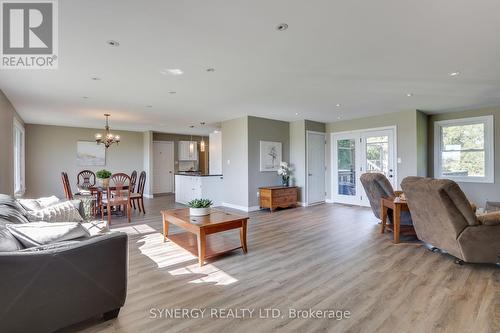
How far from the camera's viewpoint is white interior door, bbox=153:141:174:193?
31.2ft

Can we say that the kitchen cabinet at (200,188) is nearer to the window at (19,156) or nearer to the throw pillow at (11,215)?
the window at (19,156)

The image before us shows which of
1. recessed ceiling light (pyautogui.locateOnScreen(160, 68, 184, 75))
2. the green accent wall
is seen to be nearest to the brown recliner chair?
recessed ceiling light (pyautogui.locateOnScreen(160, 68, 184, 75))

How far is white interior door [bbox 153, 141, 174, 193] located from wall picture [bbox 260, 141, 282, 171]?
4634 millimetres

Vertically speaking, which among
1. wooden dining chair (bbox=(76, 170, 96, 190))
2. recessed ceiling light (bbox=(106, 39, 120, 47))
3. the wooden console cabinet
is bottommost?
the wooden console cabinet

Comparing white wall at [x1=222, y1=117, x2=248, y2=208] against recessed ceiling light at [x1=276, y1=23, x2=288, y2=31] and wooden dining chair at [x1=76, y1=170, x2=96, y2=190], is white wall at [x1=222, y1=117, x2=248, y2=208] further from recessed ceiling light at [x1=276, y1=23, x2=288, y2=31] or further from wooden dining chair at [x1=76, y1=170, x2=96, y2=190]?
recessed ceiling light at [x1=276, y1=23, x2=288, y2=31]

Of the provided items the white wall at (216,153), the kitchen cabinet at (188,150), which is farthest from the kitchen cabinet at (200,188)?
the kitchen cabinet at (188,150)

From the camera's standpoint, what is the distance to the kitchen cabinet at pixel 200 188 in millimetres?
6929

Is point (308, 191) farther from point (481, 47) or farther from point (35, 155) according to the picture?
point (35, 155)

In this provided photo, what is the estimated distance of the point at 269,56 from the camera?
2.95 metres

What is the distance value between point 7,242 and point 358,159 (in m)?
7.06

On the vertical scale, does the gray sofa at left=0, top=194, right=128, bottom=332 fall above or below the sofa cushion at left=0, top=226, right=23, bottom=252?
below

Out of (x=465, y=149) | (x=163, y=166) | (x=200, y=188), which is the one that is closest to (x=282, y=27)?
(x=200, y=188)

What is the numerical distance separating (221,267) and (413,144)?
531 centimetres

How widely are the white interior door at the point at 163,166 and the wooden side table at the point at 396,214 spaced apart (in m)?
7.67
